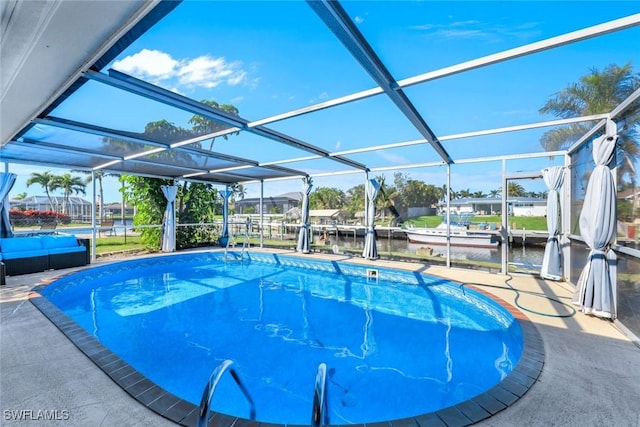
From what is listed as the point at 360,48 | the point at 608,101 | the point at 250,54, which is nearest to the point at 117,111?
the point at 250,54

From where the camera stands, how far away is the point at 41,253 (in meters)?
6.67

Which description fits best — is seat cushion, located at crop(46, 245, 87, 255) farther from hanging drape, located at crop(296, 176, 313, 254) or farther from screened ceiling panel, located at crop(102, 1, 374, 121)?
screened ceiling panel, located at crop(102, 1, 374, 121)

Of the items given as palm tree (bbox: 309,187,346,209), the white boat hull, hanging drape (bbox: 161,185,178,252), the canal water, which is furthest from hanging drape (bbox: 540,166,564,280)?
palm tree (bbox: 309,187,346,209)

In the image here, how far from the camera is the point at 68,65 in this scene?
8.83 feet

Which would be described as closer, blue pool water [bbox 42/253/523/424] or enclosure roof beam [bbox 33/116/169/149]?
blue pool water [bbox 42/253/523/424]

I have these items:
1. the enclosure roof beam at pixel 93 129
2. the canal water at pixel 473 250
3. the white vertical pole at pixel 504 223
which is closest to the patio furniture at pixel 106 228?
the enclosure roof beam at pixel 93 129

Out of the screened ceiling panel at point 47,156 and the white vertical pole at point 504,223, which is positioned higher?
the screened ceiling panel at point 47,156

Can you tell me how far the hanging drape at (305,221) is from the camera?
32.6 ft

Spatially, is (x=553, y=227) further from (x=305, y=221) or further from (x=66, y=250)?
(x=66, y=250)

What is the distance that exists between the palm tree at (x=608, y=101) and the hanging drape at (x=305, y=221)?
7.24 m

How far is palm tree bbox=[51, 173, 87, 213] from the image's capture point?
105 feet

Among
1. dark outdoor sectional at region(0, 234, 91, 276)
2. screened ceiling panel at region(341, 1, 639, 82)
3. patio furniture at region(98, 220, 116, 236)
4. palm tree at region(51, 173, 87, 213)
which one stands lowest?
dark outdoor sectional at region(0, 234, 91, 276)

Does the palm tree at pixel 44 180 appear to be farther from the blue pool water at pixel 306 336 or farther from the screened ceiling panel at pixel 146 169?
the blue pool water at pixel 306 336

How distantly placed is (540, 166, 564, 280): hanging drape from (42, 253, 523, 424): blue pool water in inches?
88.4
